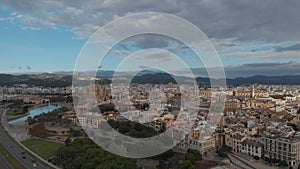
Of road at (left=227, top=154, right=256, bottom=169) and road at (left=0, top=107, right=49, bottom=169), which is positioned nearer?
road at (left=227, top=154, right=256, bottom=169)

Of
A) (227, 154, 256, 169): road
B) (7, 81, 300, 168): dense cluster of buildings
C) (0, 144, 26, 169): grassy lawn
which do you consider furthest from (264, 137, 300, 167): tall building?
(0, 144, 26, 169): grassy lawn

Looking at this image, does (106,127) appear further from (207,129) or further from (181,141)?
(207,129)

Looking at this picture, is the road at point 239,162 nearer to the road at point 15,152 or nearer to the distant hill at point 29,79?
the road at point 15,152

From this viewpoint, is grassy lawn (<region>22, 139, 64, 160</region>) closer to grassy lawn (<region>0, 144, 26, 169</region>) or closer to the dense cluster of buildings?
grassy lawn (<region>0, 144, 26, 169</region>)

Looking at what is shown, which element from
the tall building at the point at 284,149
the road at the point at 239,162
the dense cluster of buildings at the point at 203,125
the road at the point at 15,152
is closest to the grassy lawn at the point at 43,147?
the road at the point at 15,152

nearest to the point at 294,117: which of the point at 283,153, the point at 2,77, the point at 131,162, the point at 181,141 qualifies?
the point at 283,153

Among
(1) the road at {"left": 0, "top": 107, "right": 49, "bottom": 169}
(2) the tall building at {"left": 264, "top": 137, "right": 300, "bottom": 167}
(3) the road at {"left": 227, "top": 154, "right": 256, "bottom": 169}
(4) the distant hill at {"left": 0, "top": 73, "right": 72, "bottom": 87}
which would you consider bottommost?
(1) the road at {"left": 0, "top": 107, "right": 49, "bottom": 169}

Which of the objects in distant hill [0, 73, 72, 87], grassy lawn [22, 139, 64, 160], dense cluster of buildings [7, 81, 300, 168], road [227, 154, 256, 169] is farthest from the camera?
distant hill [0, 73, 72, 87]

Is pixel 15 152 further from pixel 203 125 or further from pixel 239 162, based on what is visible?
pixel 239 162
